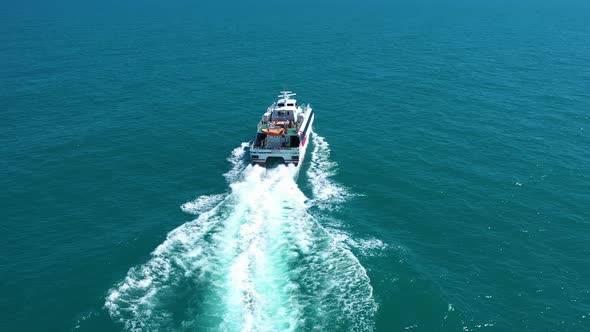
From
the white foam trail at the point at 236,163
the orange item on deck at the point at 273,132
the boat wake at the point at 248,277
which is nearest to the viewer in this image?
the boat wake at the point at 248,277

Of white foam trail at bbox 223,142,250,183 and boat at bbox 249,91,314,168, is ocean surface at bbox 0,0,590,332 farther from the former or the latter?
boat at bbox 249,91,314,168

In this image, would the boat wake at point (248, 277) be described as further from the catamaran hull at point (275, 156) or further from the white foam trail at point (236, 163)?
the catamaran hull at point (275, 156)

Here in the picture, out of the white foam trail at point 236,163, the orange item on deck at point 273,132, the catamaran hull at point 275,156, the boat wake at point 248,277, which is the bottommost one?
the boat wake at point 248,277

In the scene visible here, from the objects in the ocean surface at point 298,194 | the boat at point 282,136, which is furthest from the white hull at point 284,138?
the ocean surface at point 298,194

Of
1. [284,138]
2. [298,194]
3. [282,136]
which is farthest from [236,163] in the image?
[298,194]

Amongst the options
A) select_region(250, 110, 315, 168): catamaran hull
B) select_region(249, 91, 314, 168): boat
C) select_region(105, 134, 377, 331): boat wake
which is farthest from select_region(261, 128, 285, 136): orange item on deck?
select_region(105, 134, 377, 331): boat wake

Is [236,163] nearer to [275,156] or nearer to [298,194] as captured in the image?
[275,156]

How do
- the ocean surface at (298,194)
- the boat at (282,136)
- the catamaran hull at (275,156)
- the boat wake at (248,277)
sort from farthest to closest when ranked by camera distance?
the boat at (282,136), the catamaran hull at (275,156), the ocean surface at (298,194), the boat wake at (248,277)

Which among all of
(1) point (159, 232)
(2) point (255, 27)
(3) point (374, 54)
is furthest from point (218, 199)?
(2) point (255, 27)
